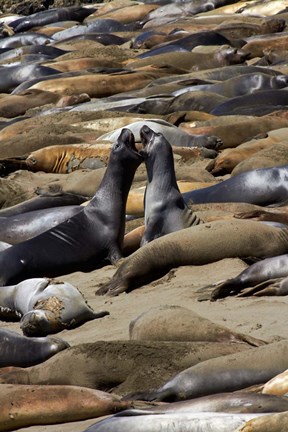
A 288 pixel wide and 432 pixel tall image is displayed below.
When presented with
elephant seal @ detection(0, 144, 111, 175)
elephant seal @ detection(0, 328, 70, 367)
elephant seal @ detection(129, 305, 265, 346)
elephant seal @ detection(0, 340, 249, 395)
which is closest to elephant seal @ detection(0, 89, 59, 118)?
elephant seal @ detection(0, 144, 111, 175)

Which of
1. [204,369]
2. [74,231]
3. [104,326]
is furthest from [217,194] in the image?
[204,369]

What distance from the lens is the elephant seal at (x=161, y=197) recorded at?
7.21m

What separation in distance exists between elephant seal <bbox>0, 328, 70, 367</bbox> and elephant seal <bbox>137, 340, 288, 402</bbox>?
93 cm

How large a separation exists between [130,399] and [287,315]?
112cm

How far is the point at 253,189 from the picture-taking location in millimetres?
7930

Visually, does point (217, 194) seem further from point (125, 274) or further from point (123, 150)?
point (125, 274)

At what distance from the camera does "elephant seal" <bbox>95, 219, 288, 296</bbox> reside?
6.44 meters

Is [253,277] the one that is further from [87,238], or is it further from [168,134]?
[168,134]

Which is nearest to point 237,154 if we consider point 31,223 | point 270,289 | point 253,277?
point 31,223

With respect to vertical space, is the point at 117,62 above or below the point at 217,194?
below

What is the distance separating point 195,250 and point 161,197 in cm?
100

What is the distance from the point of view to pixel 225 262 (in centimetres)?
645

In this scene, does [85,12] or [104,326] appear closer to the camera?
[104,326]

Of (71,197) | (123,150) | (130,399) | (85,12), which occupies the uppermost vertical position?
(130,399)
